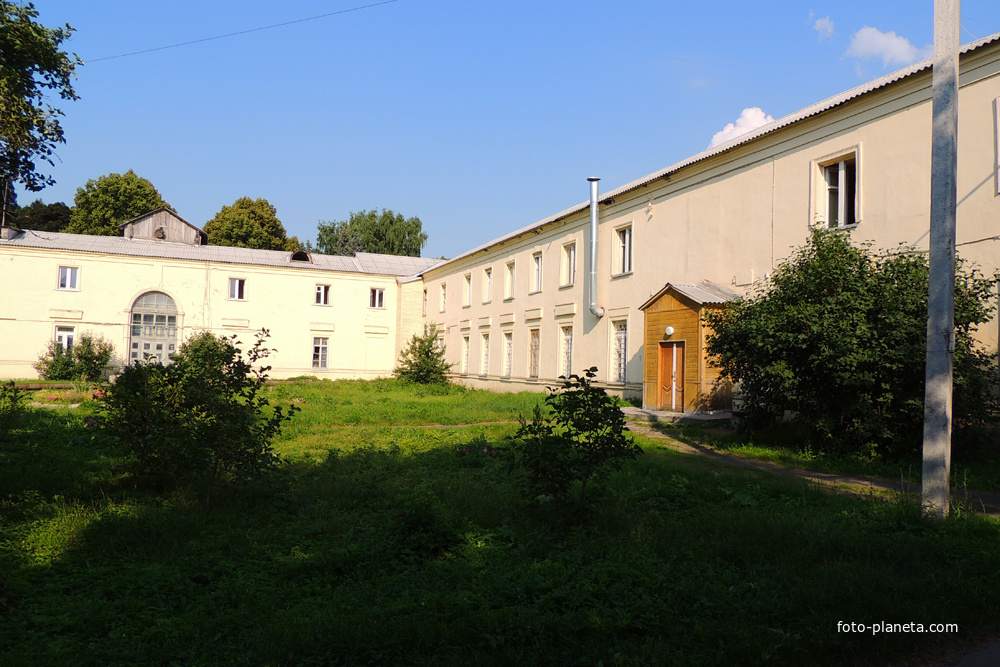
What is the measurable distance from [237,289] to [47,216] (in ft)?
95.6

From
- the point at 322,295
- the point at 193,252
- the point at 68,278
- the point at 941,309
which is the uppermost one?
the point at 193,252

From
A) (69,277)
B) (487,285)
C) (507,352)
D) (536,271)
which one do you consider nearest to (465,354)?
(487,285)

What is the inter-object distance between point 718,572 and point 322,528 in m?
3.44

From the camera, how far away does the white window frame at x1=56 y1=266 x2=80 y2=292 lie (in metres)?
34.4

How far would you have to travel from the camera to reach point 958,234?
12898 mm

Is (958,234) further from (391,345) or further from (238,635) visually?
(391,345)

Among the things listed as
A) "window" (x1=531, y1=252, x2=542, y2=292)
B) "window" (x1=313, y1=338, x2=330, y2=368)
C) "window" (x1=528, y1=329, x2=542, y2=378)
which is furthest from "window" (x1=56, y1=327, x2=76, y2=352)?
"window" (x1=531, y1=252, x2=542, y2=292)

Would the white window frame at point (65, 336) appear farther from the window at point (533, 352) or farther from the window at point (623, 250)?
the window at point (623, 250)

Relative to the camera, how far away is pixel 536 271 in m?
29.6

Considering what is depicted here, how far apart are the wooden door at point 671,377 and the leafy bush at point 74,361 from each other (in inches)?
1093

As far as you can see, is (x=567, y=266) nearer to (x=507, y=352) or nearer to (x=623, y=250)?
(x=623, y=250)

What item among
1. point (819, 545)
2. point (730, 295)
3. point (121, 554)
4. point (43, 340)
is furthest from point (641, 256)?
point (43, 340)

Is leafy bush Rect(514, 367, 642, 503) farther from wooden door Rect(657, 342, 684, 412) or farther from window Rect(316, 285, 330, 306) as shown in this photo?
window Rect(316, 285, 330, 306)

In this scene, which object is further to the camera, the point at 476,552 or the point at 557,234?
the point at 557,234
